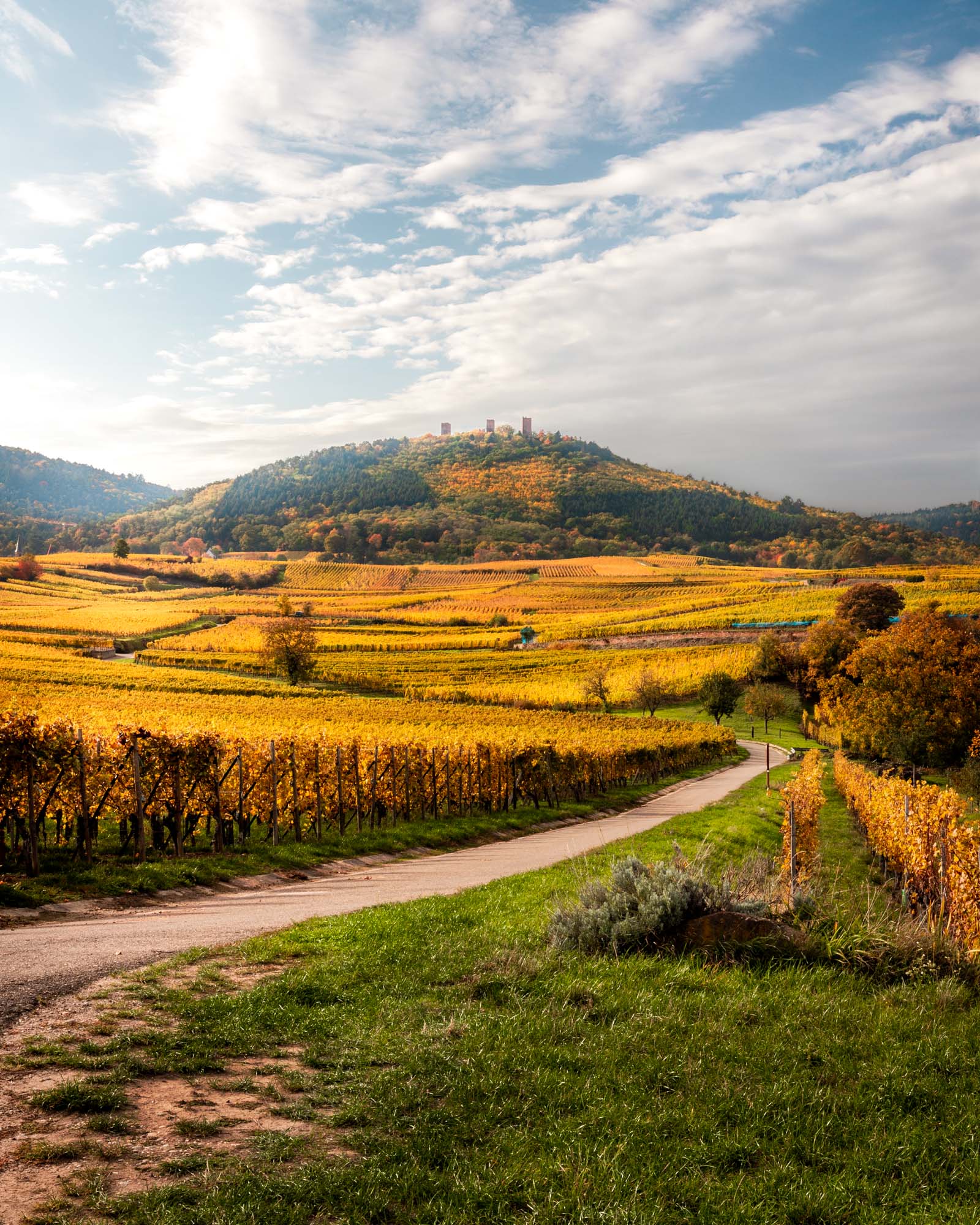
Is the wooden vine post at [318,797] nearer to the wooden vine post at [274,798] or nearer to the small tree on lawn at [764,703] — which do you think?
the wooden vine post at [274,798]

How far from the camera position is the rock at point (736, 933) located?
9008mm

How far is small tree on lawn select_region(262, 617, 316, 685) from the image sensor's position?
225ft

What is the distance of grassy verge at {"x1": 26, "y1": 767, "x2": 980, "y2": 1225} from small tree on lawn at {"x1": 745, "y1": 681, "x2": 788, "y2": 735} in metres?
54.7

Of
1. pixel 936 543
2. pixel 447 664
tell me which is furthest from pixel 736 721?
pixel 936 543

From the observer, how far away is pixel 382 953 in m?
9.30

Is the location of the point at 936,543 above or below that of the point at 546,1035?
above

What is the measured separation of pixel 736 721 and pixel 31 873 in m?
66.8

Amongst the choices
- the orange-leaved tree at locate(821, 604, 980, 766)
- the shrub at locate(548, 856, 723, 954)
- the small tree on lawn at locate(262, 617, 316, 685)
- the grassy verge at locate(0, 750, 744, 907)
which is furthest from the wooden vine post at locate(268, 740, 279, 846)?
the small tree on lawn at locate(262, 617, 316, 685)

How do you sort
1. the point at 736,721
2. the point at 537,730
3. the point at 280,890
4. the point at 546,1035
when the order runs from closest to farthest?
the point at 546,1035, the point at 280,890, the point at 537,730, the point at 736,721

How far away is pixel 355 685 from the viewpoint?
6975cm

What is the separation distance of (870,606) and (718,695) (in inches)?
1081

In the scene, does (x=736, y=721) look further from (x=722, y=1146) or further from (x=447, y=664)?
(x=722, y=1146)

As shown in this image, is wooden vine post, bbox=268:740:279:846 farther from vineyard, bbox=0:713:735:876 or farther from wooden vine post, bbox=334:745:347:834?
wooden vine post, bbox=334:745:347:834

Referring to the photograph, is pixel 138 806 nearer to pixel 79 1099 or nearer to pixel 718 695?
pixel 79 1099
